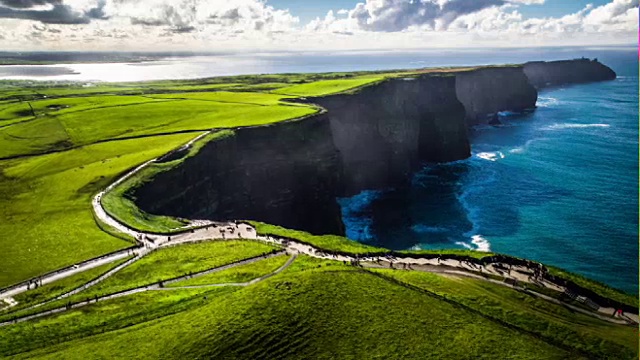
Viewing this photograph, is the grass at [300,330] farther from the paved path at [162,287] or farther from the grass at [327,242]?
the grass at [327,242]

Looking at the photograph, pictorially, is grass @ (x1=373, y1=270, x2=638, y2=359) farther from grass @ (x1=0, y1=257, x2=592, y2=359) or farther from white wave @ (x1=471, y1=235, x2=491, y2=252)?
white wave @ (x1=471, y1=235, x2=491, y2=252)

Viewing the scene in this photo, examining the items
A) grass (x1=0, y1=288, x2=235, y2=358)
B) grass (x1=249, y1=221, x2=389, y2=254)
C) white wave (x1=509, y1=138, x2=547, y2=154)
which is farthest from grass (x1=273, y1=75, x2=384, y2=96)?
grass (x1=0, y1=288, x2=235, y2=358)

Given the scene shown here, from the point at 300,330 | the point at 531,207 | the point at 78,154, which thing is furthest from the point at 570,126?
the point at 300,330

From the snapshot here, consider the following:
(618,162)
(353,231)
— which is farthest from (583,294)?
(618,162)

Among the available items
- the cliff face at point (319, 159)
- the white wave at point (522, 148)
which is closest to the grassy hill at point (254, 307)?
the cliff face at point (319, 159)

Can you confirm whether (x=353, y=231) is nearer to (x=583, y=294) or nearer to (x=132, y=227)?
(x=132, y=227)

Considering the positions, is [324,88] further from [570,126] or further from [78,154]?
[570,126]
